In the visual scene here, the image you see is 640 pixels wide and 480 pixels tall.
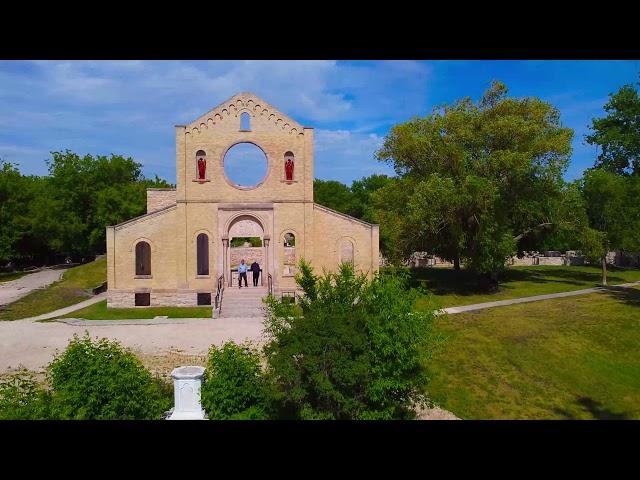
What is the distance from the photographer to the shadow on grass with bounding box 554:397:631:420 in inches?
542

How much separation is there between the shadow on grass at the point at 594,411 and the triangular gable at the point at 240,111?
19893 millimetres

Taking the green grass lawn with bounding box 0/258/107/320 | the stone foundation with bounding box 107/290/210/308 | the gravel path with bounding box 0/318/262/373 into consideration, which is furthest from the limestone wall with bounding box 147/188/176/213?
the gravel path with bounding box 0/318/262/373

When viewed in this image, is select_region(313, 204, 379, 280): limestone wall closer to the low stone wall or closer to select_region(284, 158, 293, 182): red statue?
select_region(284, 158, 293, 182): red statue

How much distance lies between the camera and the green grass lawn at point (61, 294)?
2622 cm

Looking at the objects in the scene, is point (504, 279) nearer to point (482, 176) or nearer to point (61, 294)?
point (482, 176)

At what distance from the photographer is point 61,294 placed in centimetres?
3188

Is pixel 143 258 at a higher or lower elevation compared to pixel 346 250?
lower

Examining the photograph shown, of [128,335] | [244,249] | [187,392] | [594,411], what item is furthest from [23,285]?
[594,411]

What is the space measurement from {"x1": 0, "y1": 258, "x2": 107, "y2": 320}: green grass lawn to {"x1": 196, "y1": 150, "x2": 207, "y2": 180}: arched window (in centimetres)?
1091

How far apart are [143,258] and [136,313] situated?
337 cm

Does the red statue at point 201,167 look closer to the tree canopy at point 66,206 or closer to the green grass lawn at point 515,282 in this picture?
the green grass lawn at point 515,282

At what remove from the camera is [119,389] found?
9.80 m
